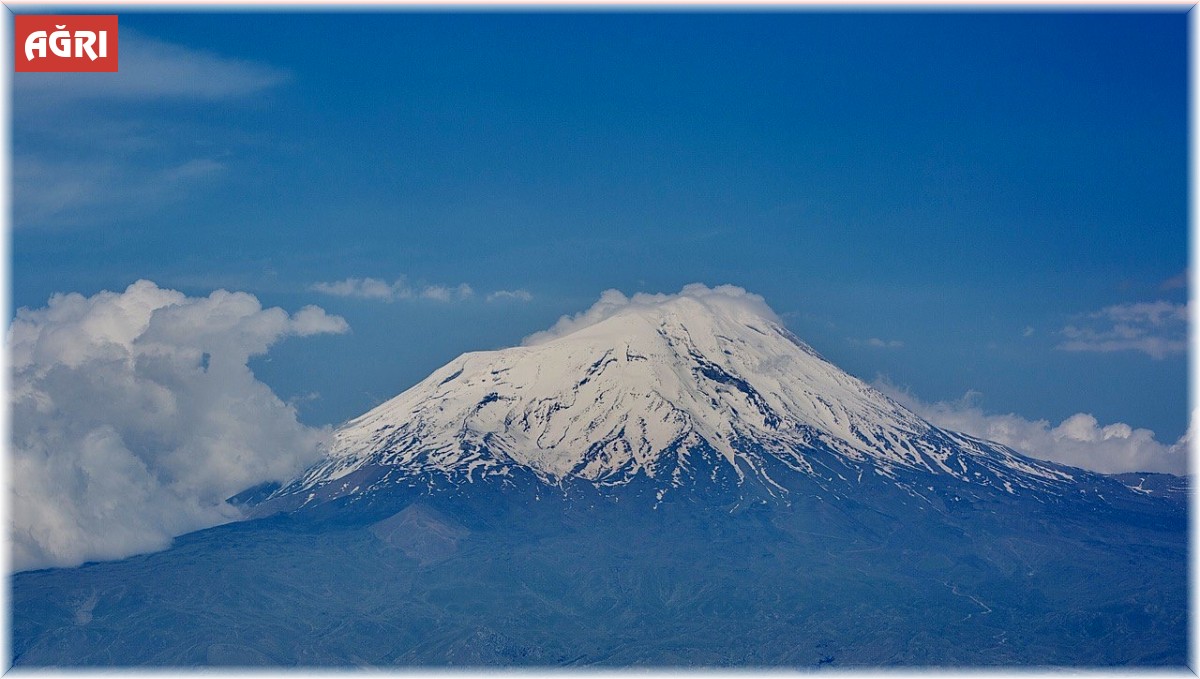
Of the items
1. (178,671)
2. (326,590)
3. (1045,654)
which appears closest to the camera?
(178,671)

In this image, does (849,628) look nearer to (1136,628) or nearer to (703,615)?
(703,615)

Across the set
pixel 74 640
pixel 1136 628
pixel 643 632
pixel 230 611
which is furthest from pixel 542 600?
pixel 1136 628

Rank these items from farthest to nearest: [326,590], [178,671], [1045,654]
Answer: [326,590] < [1045,654] < [178,671]

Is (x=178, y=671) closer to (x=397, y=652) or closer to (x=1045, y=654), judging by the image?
(x=397, y=652)

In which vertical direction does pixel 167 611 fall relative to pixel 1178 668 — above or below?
above

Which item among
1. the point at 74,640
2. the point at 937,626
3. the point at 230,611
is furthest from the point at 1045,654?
the point at 74,640

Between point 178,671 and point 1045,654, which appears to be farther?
point 1045,654

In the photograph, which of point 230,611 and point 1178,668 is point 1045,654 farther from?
point 230,611

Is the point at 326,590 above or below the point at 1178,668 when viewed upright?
above

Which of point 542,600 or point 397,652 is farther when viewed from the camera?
point 542,600
